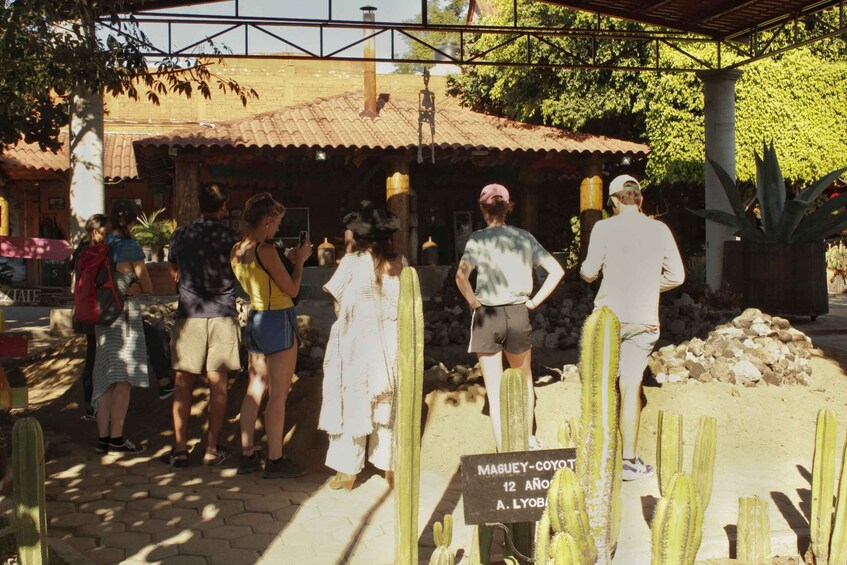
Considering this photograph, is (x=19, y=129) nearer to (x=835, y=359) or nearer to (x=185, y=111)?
(x=835, y=359)

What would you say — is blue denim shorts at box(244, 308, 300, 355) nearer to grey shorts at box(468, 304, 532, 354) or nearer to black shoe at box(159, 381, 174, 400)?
grey shorts at box(468, 304, 532, 354)

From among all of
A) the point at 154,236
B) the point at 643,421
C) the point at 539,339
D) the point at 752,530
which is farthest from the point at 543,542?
the point at 154,236

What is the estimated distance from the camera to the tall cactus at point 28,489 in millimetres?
2992

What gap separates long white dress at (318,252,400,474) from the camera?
4980mm

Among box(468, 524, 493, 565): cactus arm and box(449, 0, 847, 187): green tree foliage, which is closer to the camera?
box(468, 524, 493, 565): cactus arm

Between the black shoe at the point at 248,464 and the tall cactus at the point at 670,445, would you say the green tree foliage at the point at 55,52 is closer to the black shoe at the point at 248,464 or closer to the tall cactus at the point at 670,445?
the black shoe at the point at 248,464

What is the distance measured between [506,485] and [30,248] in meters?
4.93

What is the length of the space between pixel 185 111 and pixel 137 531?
22.4m

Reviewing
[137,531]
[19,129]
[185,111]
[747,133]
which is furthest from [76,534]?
[185,111]

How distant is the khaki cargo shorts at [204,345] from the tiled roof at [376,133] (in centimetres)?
1033

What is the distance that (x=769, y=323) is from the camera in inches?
307

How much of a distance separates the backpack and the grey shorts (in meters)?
2.28

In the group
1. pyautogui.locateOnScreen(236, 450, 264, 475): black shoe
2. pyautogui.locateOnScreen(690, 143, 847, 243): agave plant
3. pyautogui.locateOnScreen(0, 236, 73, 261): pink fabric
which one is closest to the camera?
pyautogui.locateOnScreen(236, 450, 264, 475): black shoe

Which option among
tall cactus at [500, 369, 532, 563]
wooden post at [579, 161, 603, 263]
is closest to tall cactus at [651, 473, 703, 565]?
tall cactus at [500, 369, 532, 563]
